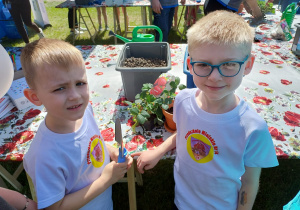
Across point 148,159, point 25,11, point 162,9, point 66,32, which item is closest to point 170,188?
point 148,159

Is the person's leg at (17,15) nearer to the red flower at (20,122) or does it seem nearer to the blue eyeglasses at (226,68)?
the red flower at (20,122)

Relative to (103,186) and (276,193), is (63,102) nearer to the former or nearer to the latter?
(103,186)

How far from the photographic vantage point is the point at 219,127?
90 cm

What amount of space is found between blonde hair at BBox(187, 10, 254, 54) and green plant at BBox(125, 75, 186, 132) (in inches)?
16.1

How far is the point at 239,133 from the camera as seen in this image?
2.82 feet

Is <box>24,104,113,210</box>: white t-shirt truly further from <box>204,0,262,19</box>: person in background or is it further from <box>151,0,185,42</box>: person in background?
<box>151,0,185,42</box>: person in background

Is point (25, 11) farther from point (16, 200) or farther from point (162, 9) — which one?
point (16, 200)

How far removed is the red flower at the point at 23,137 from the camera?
130cm

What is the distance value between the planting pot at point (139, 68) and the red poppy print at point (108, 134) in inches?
13.4

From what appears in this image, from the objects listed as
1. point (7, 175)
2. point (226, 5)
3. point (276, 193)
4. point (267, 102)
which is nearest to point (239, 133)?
point (267, 102)

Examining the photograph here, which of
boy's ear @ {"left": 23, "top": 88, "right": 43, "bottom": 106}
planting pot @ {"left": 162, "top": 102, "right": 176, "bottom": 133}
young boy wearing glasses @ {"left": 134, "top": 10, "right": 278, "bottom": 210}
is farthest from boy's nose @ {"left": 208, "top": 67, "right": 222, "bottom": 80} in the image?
boy's ear @ {"left": 23, "top": 88, "right": 43, "bottom": 106}

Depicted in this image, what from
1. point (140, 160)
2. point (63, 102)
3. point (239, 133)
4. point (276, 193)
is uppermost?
point (63, 102)

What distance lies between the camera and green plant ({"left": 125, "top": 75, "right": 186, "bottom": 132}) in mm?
1248

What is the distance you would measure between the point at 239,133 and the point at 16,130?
1293mm
